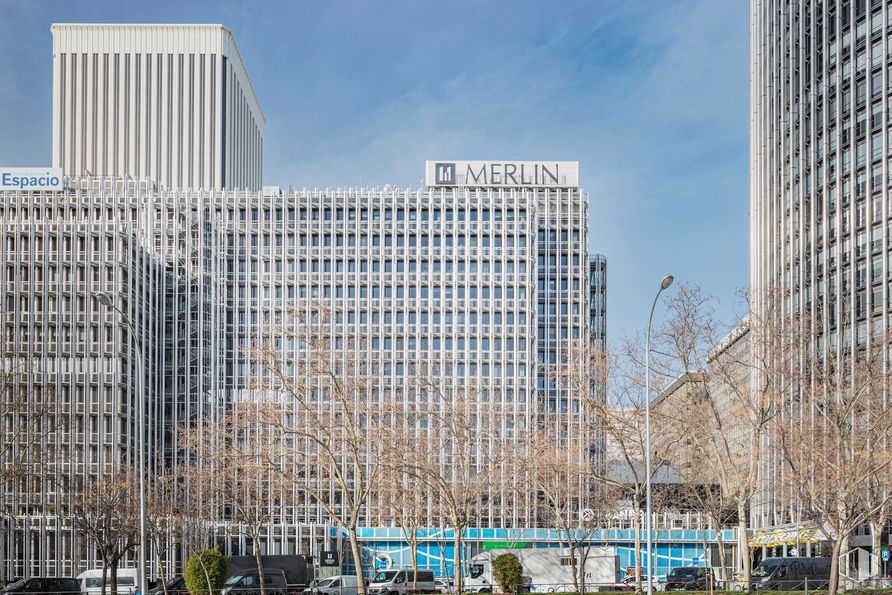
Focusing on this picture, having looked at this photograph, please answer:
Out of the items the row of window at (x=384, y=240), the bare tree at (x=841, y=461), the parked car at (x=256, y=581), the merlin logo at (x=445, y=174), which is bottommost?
the parked car at (x=256, y=581)

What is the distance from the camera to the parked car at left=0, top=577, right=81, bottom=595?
6133cm

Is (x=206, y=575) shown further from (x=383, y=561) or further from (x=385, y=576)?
(x=383, y=561)

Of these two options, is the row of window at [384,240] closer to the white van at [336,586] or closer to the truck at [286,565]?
the truck at [286,565]

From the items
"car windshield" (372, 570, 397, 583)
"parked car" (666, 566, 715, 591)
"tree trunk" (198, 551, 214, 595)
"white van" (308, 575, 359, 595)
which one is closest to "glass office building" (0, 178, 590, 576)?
"parked car" (666, 566, 715, 591)

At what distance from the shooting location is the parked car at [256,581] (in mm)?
55250

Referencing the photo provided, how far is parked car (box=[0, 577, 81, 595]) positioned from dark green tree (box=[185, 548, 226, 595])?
1418 cm

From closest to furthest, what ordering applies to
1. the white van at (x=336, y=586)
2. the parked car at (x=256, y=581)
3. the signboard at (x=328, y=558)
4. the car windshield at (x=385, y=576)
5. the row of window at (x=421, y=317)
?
1. the parked car at (x=256, y=581)
2. the white van at (x=336, y=586)
3. the car windshield at (x=385, y=576)
4. the signboard at (x=328, y=558)
5. the row of window at (x=421, y=317)

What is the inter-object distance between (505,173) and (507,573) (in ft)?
272

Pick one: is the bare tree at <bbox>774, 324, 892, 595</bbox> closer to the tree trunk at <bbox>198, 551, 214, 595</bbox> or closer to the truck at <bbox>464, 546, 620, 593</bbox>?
the truck at <bbox>464, 546, 620, 593</bbox>

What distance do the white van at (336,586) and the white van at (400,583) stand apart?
1.14m

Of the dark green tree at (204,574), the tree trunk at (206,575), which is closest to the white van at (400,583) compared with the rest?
the dark green tree at (204,574)

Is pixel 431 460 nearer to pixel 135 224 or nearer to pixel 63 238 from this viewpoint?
pixel 63 238

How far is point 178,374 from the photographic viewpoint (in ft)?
396

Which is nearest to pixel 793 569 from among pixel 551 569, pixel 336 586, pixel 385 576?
pixel 551 569
